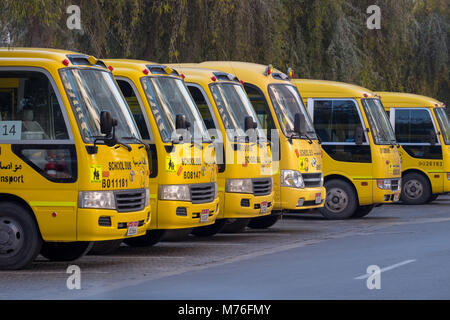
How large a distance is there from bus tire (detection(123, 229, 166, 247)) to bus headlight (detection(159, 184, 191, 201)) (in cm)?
120

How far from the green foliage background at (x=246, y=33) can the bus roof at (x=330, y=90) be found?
1196 mm

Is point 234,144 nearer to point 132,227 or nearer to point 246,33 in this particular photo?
point 132,227

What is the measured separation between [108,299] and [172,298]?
0.61 metres

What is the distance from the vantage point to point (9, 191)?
1360 cm

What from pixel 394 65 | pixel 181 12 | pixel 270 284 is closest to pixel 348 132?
pixel 181 12

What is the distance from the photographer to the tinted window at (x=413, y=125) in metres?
28.2

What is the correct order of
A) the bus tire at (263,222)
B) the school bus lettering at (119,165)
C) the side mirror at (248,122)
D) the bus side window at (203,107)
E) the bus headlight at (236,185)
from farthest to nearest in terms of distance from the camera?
the bus tire at (263,222) < the bus side window at (203,107) < the side mirror at (248,122) < the bus headlight at (236,185) < the school bus lettering at (119,165)

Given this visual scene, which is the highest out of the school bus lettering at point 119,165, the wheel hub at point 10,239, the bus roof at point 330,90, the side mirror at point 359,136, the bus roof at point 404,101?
the bus roof at point 330,90

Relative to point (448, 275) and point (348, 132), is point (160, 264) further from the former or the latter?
point (348, 132)

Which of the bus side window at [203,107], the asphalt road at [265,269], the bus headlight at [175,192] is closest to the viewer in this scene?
the asphalt road at [265,269]

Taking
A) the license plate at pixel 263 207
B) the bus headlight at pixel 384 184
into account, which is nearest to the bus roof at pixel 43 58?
A: the license plate at pixel 263 207

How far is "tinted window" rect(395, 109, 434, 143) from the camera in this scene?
28203 millimetres

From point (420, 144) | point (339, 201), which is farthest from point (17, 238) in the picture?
point (420, 144)

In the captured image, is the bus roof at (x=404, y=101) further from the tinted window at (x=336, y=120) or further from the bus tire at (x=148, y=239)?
the bus tire at (x=148, y=239)
